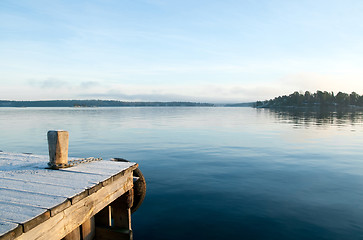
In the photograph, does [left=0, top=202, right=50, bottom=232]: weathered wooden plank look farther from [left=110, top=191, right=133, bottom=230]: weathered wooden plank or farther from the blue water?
the blue water

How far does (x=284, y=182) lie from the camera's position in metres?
12.6

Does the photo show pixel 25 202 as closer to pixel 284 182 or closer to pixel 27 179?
pixel 27 179

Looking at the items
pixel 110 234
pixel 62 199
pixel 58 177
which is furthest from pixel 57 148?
pixel 110 234

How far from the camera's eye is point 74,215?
192 inches

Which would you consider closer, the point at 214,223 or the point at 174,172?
the point at 214,223

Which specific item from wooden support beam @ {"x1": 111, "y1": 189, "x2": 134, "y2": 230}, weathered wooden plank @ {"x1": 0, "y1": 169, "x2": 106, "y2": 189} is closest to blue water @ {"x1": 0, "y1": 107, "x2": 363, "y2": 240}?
wooden support beam @ {"x1": 111, "y1": 189, "x2": 134, "y2": 230}

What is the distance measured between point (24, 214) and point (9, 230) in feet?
1.64

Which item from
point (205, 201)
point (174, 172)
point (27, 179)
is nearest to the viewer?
point (27, 179)

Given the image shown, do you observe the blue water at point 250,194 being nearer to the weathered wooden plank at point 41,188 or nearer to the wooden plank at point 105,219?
the wooden plank at point 105,219

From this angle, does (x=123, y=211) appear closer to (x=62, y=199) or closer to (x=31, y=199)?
(x=62, y=199)

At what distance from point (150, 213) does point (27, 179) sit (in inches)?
198

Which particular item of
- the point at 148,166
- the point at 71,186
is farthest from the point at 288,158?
the point at 71,186

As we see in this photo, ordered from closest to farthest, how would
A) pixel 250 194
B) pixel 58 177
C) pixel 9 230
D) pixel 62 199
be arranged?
1. pixel 9 230
2. pixel 62 199
3. pixel 58 177
4. pixel 250 194

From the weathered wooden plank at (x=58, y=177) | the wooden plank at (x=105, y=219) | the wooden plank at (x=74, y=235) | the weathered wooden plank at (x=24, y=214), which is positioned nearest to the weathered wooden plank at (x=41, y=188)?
the weathered wooden plank at (x=58, y=177)
